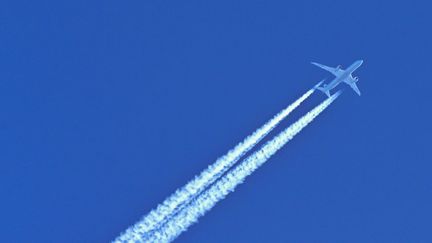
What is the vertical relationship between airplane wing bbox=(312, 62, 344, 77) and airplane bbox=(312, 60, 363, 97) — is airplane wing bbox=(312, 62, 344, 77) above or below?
above

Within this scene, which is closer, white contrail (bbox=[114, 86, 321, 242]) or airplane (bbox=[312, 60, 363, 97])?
white contrail (bbox=[114, 86, 321, 242])

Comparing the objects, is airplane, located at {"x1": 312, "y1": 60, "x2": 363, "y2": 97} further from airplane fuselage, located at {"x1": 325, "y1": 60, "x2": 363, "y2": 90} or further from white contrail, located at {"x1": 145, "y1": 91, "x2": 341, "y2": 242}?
white contrail, located at {"x1": 145, "y1": 91, "x2": 341, "y2": 242}

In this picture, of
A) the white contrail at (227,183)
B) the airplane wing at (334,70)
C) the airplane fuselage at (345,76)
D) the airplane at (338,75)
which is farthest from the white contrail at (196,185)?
the airplane wing at (334,70)

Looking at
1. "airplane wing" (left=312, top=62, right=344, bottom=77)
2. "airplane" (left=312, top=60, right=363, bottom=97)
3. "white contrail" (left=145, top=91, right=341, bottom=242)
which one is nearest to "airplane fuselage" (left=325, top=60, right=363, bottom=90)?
"airplane" (left=312, top=60, right=363, bottom=97)

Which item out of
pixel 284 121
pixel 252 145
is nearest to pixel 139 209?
pixel 252 145

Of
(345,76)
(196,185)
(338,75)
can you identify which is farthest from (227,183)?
(345,76)

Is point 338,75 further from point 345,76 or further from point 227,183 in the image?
point 227,183
